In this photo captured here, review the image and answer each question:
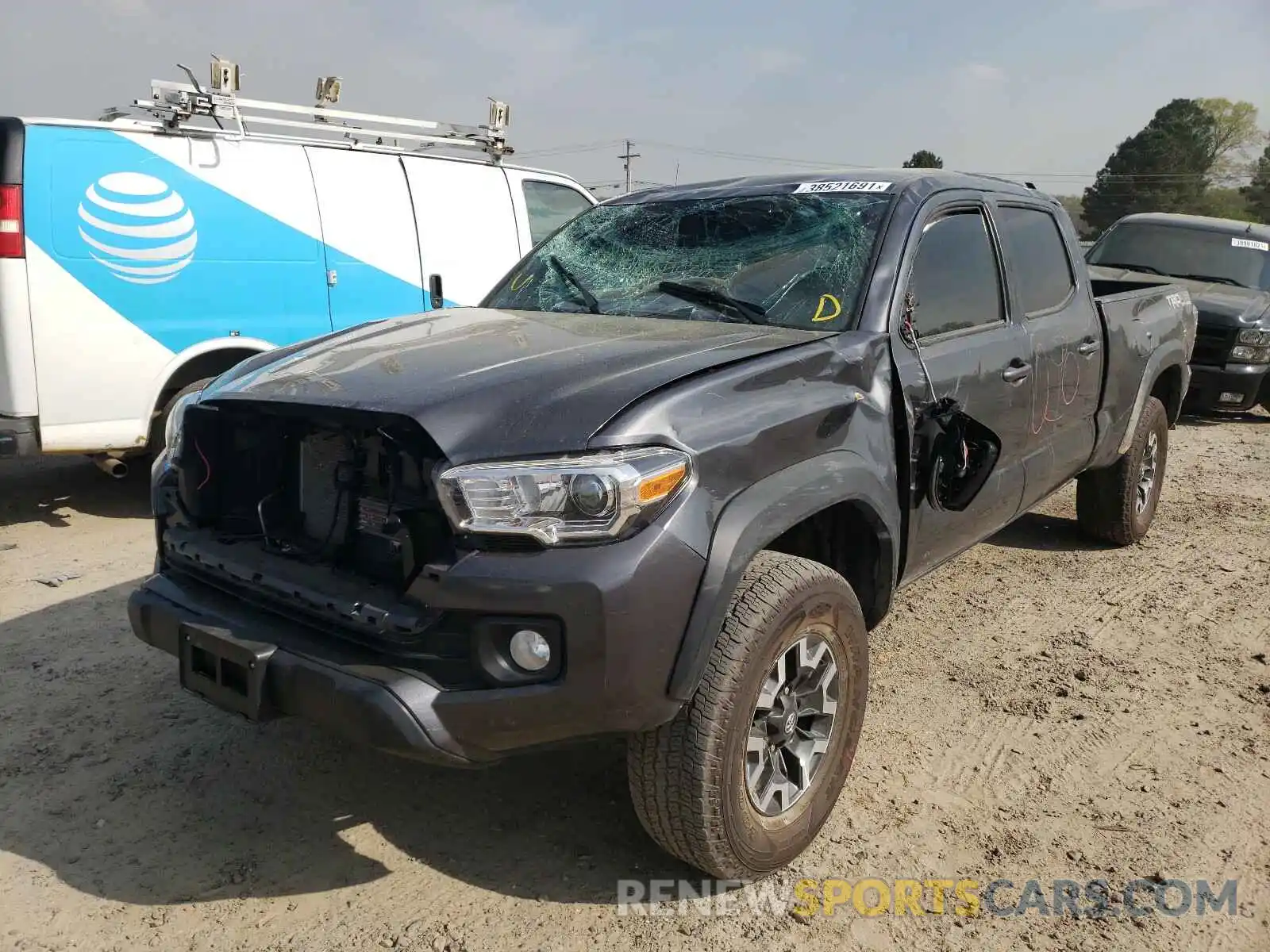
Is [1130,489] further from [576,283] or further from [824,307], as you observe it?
[576,283]

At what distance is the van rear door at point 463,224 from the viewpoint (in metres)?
6.78

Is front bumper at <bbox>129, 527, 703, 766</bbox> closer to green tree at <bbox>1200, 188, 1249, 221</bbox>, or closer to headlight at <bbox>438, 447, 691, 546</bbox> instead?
headlight at <bbox>438, 447, 691, 546</bbox>

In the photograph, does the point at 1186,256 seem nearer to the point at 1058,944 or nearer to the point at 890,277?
the point at 890,277

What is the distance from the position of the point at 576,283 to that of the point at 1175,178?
51.9 m

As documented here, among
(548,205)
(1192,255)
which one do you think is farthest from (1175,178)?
(548,205)

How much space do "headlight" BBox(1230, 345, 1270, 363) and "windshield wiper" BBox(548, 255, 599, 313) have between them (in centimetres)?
772

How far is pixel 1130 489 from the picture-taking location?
5.25m

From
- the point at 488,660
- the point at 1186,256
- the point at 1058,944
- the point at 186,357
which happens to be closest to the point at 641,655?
the point at 488,660

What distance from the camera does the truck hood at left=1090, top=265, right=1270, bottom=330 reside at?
9.00 meters

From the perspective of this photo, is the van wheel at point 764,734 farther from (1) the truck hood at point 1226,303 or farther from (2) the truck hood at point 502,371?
(1) the truck hood at point 1226,303

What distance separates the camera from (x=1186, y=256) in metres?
10.2

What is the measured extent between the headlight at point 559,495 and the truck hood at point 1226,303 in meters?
7.88

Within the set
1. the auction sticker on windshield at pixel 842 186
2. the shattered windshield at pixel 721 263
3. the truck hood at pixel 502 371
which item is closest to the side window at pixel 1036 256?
the auction sticker on windshield at pixel 842 186

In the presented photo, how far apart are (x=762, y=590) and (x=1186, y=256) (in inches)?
388
